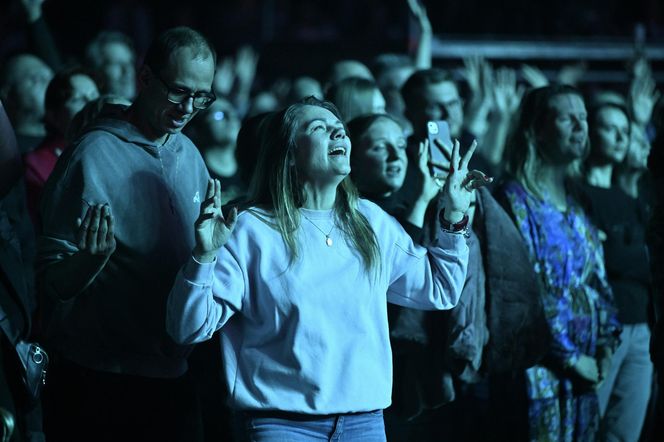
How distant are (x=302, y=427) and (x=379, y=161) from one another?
1225mm

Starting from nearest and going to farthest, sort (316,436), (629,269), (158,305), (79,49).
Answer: (316,436) < (158,305) < (629,269) < (79,49)

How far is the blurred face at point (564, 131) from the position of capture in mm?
3658

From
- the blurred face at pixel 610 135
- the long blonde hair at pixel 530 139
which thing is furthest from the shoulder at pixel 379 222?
the blurred face at pixel 610 135

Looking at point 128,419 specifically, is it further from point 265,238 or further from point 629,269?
point 629,269

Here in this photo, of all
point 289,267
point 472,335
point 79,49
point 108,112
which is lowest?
point 472,335

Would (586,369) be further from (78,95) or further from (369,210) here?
(78,95)

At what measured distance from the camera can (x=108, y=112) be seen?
2.66 m

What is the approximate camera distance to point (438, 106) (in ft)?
13.3

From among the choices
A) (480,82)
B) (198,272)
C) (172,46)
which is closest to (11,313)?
(198,272)

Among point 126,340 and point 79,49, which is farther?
point 79,49

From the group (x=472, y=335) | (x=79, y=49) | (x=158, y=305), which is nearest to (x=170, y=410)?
(x=158, y=305)

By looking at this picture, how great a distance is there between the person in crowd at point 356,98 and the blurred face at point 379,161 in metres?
0.63

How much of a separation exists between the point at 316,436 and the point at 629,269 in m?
2.06

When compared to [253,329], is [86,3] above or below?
above
